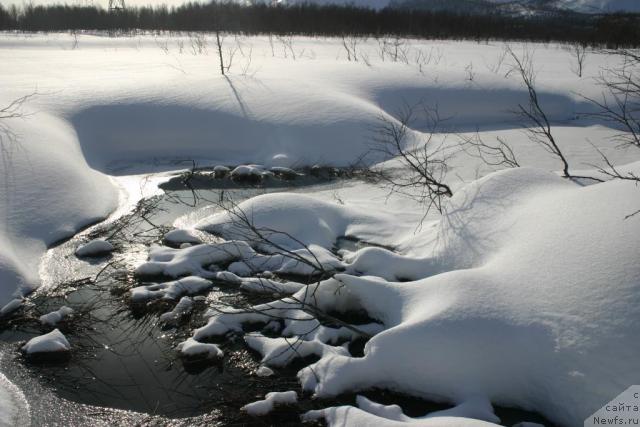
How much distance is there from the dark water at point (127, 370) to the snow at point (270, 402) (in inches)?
1.8

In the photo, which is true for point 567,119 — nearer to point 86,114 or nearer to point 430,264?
point 430,264

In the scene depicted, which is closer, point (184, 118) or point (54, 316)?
point (54, 316)

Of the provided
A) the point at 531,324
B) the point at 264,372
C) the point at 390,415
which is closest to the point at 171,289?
the point at 264,372

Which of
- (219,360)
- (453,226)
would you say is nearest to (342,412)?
(219,360)

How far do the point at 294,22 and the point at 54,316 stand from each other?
2734cm

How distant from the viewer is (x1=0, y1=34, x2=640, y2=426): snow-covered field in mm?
3479

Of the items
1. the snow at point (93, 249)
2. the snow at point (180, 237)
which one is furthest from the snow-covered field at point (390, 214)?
the snow at point (93, 249)

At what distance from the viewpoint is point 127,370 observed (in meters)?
3.93

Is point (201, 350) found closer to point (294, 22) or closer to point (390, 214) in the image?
point (390, 214)

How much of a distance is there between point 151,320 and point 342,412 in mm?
2005

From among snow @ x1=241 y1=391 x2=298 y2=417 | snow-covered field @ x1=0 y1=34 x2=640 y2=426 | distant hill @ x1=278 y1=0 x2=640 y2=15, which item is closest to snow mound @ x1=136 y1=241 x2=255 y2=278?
snow-covered field @ x1=0 y1=34 x2=640 y2=426

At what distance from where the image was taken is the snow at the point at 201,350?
13.2 feet

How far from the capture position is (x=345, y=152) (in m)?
8.59

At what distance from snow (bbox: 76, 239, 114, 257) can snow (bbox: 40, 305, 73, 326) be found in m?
1.09
